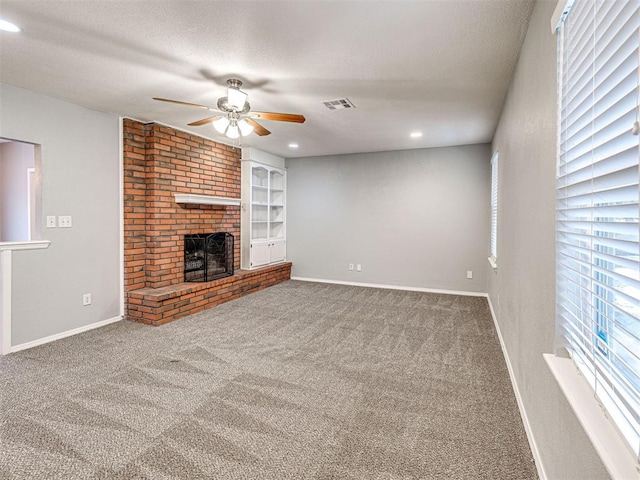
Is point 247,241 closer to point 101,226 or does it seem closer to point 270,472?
point 101,226

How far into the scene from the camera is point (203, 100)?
356 cm

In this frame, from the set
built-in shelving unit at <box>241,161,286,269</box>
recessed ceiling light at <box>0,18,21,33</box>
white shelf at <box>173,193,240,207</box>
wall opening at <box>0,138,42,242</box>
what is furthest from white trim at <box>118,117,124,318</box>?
wall opening at <box>0,138,42,242</box>

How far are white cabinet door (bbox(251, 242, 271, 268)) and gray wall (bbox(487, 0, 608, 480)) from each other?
4.30 meters

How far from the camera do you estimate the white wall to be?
18.2 feet

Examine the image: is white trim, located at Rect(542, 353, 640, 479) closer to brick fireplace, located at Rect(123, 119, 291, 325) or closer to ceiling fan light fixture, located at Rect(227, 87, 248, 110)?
ceiling fan light fixture, located at Rect(227, 87, 248, 110)

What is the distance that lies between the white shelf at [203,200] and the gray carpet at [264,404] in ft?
5.58

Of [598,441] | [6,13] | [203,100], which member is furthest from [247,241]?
[598,441]

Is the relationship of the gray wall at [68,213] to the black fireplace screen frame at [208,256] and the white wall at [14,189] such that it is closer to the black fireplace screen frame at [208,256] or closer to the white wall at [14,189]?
the black fireplace screen frame at [208,256]

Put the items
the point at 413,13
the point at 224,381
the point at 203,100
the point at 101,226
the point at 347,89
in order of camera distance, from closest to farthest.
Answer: the point at 413,13 → the point at 224,381 → the point at 347,89 → the point at 203,100 → the point at 101,226

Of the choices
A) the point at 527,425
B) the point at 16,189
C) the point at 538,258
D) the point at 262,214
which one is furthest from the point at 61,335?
the point at 538,258

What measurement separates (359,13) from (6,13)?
210 cm

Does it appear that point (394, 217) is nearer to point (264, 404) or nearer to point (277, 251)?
point (277, 251)

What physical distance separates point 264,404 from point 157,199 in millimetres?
3161

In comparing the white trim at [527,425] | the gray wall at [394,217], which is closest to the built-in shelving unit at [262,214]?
the gray wall at [394,217]
